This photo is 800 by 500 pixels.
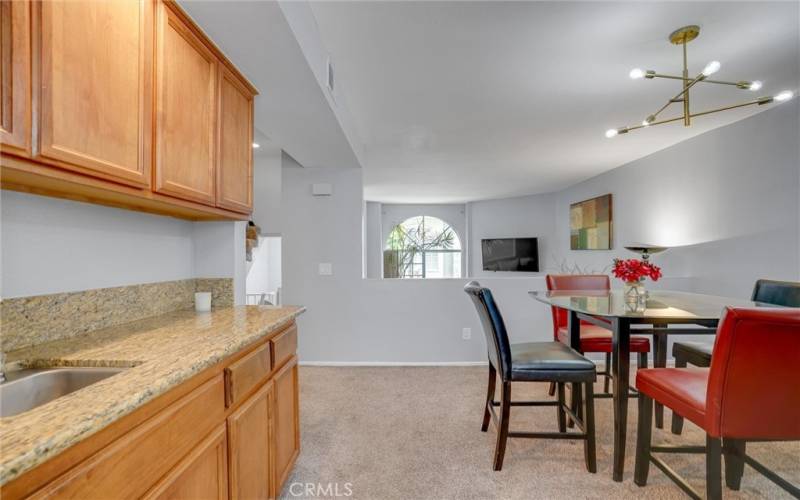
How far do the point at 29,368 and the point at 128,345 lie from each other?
0.24m

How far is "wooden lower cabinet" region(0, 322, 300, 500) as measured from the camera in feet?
2.23

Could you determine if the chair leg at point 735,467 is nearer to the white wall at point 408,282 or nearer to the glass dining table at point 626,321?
the glass dining table at point 626,321

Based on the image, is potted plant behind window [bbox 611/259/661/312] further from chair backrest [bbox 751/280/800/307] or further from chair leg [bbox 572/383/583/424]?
chair backrest [bbox 751/280/800/307]

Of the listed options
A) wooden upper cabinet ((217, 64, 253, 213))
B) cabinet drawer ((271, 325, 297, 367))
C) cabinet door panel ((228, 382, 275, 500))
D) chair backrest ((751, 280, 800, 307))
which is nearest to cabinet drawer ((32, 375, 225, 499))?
cabinet door panel ((228, 382, 275, 500))

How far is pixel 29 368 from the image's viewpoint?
106 centimetres

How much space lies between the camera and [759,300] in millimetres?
2289

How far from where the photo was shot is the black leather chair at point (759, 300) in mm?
2043

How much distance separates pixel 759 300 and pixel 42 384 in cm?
358

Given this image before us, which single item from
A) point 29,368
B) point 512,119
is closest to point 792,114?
point 512,119

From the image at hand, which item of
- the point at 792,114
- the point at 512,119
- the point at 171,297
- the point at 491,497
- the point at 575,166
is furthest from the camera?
the point at 575,166

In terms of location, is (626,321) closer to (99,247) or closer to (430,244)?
(99,247)

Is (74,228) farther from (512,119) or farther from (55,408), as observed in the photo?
(512,119)

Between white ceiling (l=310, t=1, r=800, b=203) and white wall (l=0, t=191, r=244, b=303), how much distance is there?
53.3 inches

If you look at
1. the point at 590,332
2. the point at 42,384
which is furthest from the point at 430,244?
the point at 42,384
